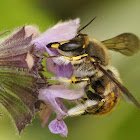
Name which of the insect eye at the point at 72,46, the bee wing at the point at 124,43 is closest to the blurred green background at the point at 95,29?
the bee wing at the point at 124,43

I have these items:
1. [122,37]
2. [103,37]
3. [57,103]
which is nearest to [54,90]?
[57,103]

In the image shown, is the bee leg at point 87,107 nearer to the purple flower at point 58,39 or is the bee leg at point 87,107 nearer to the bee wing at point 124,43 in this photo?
the purple flower at point 58,39

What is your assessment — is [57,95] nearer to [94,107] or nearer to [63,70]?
[63,70]

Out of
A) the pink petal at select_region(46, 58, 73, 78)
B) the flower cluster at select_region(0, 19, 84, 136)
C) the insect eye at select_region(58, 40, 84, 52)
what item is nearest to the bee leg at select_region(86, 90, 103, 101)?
the flower cluster at select_region(0, 19, 84, 136)

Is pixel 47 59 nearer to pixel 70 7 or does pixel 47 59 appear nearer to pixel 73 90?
pixel 73 90

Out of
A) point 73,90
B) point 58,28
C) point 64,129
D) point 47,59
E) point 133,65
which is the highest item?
point 58,28

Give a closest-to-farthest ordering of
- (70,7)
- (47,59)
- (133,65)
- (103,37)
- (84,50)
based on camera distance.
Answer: (84,50) → (47,59) → (133,65) → (103,37) → (70,7)

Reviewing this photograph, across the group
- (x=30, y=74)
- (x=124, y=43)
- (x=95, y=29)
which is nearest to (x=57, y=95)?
(x=30, y=74)
